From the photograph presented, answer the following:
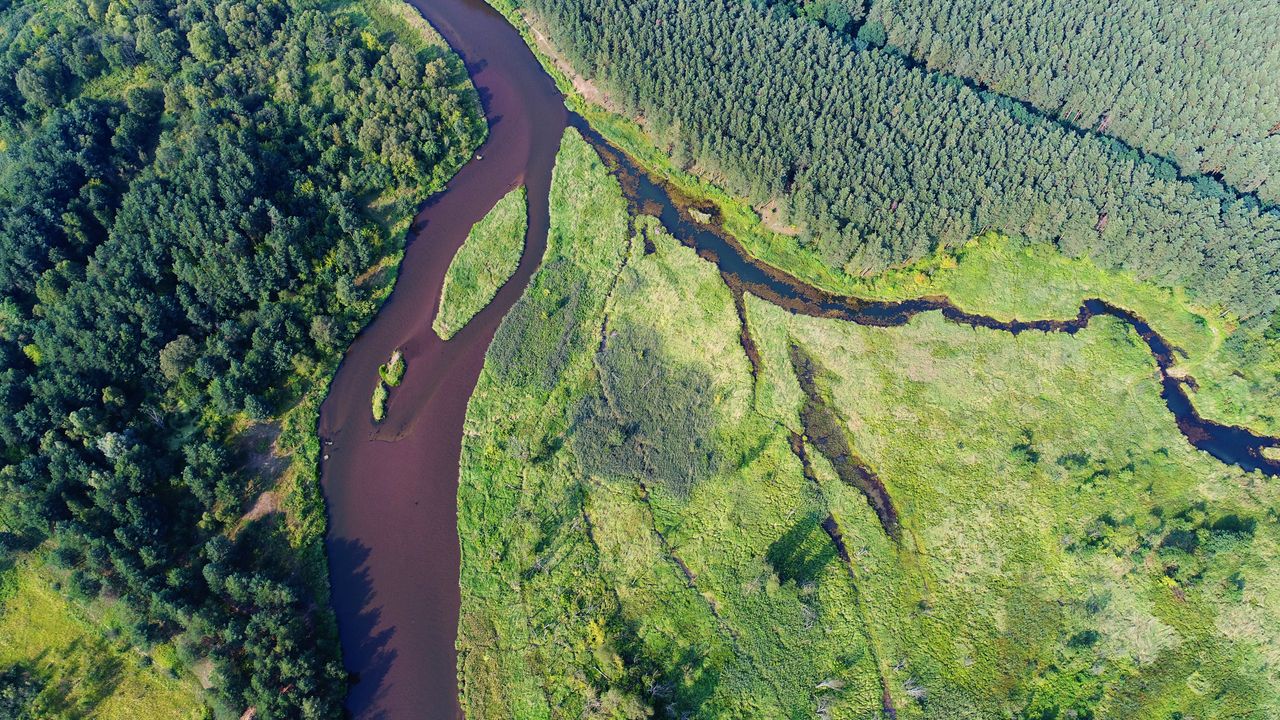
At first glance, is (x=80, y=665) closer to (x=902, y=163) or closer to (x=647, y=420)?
(x=647, y=420)

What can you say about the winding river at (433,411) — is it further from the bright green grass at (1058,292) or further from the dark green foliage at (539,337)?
the dark green foliage at (539,337)

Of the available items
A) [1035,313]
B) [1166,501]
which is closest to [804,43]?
[1035,313]

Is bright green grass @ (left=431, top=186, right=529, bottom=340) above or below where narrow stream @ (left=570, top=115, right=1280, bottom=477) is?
below

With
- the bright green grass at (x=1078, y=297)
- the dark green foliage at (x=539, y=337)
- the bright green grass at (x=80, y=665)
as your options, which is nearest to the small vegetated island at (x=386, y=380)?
the dark green foliage at (x=539, y=337)

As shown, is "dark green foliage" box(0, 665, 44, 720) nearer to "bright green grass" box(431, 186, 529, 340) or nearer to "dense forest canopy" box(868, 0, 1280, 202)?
"bright green grass" box(431, 186, 529, 340)

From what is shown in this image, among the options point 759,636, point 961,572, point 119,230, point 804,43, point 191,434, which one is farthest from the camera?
point 804,43

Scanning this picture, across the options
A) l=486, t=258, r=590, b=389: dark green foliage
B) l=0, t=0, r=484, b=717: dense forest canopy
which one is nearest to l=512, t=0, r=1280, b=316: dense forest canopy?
l=486, t=258, r=590, b=389: dark green foliage

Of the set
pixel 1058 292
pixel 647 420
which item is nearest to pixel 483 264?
pixel 647 420

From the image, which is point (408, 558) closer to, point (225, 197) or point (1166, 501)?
point (225, 197)
